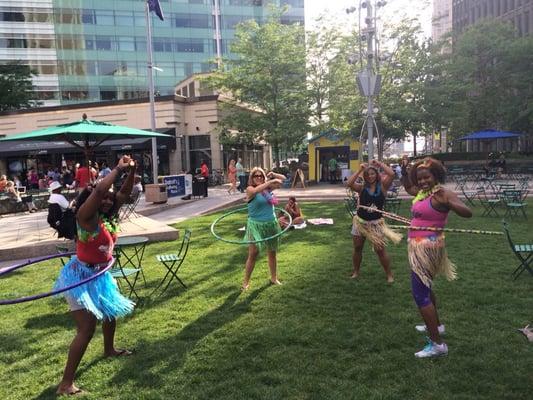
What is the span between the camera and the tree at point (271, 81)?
91.1 ft

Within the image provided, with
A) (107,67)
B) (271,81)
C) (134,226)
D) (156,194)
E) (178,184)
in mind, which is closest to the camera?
(134,226)

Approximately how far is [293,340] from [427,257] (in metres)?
1.65

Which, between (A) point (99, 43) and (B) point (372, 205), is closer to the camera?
(B) point (372, 205)

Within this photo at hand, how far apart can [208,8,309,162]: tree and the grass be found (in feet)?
70.2

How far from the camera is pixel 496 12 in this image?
201ft

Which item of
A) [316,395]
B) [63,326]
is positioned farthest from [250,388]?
[63,326]

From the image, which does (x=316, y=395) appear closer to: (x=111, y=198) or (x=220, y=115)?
(x=111, y=198)

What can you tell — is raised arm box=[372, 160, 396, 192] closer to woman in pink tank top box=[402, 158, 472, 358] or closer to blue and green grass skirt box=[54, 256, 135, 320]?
woman in pink tank top box=[402, 158, 472, 358]

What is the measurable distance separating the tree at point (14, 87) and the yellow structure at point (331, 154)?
1256 inches

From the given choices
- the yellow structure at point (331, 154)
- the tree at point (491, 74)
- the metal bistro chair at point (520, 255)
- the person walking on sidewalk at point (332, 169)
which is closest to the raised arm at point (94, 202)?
the metal bistro chair at point (520, 255)

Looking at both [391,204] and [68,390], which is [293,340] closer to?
[68,390]

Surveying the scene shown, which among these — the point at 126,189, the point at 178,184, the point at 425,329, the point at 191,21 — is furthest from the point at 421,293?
the point at 191,21

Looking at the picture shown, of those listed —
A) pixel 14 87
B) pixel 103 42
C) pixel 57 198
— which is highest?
pixel 103 42

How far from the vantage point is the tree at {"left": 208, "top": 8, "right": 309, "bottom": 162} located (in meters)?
27.8
